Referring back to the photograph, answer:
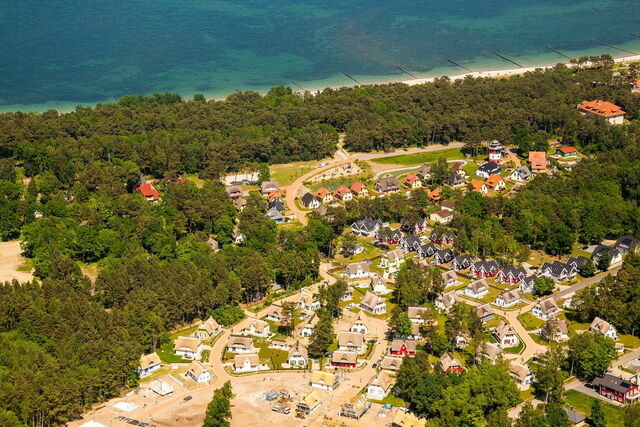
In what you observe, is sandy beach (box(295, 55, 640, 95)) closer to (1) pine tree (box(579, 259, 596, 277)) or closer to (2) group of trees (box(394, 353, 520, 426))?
(1) pine tree (box(579, 259, 596, 277))

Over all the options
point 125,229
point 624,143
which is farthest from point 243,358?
point 624,143

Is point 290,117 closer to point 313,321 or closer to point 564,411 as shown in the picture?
point 313,321

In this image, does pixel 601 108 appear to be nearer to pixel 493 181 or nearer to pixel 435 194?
pixel 493 181

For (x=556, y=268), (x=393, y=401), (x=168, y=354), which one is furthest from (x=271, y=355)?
(x=556, y=268)

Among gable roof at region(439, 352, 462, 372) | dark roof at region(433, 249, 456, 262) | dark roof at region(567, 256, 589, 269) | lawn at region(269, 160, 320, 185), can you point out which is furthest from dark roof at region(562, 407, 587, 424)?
lawn at region(269, 160, 320, 185)

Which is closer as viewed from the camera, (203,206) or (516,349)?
(516,349)
